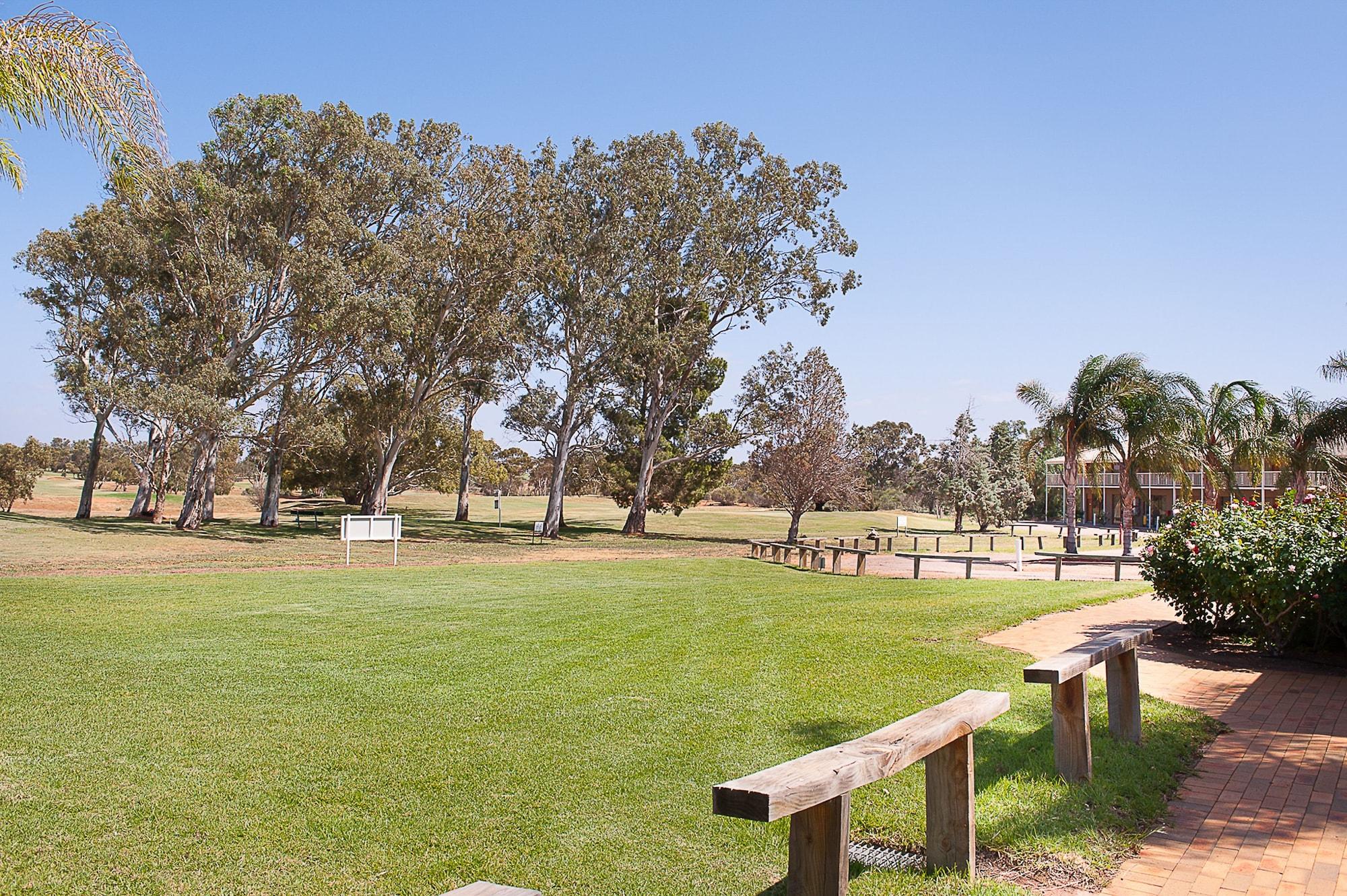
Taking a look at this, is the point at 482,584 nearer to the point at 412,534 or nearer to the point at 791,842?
the point at 791,842

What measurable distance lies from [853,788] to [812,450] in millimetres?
33457

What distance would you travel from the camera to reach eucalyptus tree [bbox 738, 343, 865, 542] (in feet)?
119

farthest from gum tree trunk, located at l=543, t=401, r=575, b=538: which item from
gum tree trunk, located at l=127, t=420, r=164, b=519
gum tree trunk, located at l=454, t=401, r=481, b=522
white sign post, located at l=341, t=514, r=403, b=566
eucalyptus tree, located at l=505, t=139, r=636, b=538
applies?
white sign post, located at l=341, t=514, r=403, b=566

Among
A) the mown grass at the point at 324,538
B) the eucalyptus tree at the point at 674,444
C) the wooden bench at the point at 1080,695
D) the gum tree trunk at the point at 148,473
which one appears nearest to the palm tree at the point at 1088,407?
the mown grass at the point at 324,538

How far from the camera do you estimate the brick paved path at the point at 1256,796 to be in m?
4.02

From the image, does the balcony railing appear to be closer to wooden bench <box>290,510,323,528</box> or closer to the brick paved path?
the brick paved path

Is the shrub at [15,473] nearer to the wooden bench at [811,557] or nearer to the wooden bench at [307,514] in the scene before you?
the wooden bench at [307,514]

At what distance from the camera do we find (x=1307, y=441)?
22.8 metres

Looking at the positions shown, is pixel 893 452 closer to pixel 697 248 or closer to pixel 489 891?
pixel 697 248

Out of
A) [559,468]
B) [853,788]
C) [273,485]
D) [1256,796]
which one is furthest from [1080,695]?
[273,485]

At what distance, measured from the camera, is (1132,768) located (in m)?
5.41

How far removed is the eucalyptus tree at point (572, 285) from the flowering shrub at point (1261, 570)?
2863 centimetres

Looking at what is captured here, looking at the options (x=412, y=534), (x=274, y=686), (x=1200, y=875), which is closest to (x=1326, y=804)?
(x=1200, y=875)

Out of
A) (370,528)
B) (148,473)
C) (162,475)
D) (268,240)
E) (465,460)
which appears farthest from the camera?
(465,460)
